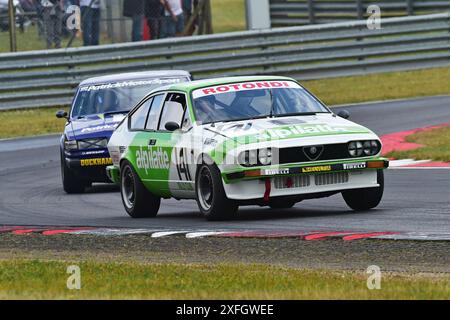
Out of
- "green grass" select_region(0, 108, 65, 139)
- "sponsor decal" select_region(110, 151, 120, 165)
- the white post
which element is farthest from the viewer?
the white post

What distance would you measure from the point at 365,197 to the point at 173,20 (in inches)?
617

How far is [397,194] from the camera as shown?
14555 mm

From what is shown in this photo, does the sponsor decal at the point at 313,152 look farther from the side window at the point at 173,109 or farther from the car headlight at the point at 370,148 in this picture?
the side window at the point at 173,109

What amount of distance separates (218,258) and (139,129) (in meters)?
4.17

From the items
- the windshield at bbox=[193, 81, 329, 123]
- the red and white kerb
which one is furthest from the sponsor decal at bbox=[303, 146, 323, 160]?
the red and white kerb

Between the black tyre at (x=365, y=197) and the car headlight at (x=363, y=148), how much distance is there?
27cm

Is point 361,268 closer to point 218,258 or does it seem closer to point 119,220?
point 218,258

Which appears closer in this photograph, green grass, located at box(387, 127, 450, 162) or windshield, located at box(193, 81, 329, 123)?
windshield, located at box(193, 81, 329, 123)

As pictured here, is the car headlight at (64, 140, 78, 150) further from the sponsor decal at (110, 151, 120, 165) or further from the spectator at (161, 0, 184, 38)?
the spectator at (161, 0, 184, 38)

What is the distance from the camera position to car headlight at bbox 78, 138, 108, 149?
57.2 feet

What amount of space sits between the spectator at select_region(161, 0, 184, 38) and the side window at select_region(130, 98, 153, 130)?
525 inches

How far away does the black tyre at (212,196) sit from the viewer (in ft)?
41.0

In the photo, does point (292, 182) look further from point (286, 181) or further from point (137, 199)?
point (137, 199)

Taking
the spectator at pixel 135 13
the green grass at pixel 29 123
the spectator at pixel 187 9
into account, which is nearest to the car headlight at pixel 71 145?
the green grass at pixel 29 123
